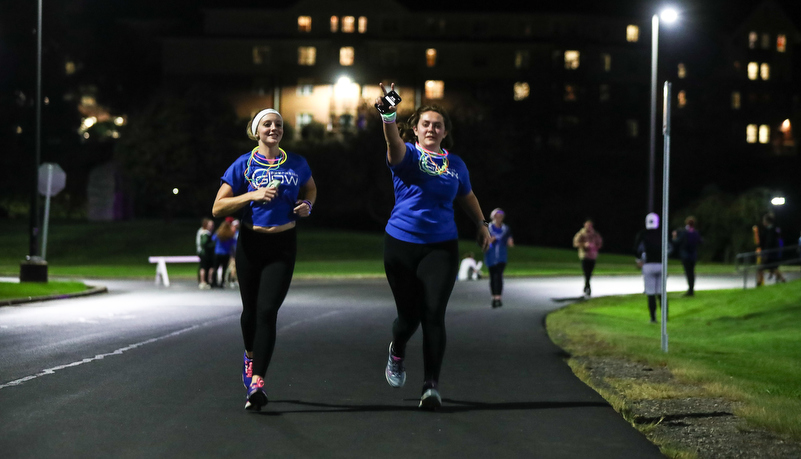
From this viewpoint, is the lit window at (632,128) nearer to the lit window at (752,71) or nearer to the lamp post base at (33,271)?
the lit window at (752,71)

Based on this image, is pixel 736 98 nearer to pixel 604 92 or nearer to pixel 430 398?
pixel 604 92

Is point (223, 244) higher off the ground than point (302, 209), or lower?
lower

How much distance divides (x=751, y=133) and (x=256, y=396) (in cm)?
7986

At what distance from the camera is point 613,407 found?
7.46 metres

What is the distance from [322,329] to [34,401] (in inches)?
261

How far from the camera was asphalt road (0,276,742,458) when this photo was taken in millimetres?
5934

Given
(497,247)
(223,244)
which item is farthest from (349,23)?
(497,247)

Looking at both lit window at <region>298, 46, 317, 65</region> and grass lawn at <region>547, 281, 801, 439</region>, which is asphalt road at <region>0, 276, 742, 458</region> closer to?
grass lawn at <region>547, 281, 801, 439</region>

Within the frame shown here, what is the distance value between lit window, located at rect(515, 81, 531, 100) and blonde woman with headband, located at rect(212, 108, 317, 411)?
233 feet

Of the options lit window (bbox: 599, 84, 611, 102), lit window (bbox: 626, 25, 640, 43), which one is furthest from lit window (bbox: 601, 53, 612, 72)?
lit window (bbox: 626, 25, 640, 43)

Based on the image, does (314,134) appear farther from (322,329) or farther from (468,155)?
(322,329)

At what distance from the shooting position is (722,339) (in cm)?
1351

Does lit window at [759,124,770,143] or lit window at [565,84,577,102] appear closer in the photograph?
lit window at [565,84,577,102]

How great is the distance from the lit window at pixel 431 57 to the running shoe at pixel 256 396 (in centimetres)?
7407
